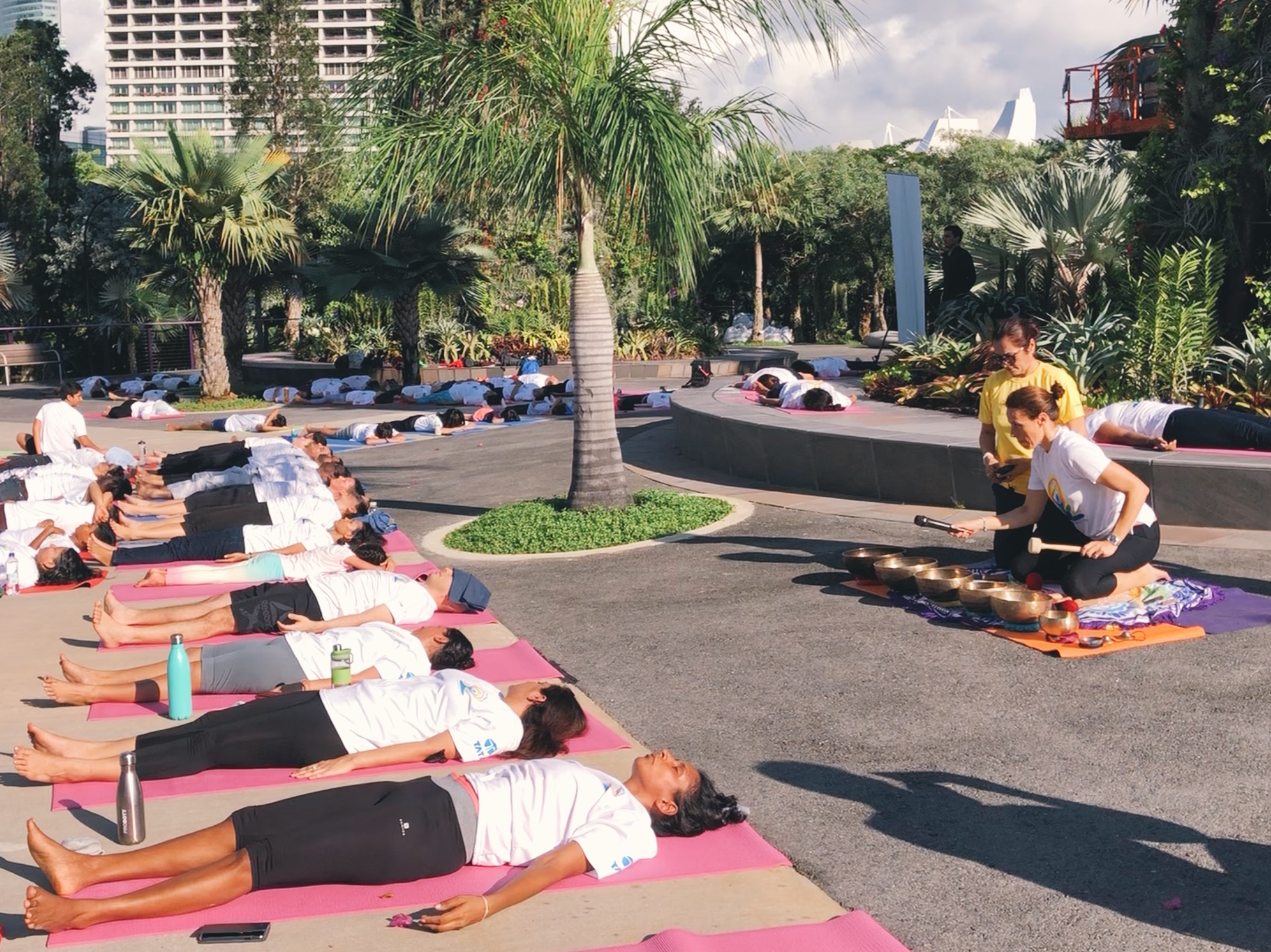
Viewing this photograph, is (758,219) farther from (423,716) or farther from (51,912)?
(51,912)

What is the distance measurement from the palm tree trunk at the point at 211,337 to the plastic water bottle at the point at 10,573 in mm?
17964

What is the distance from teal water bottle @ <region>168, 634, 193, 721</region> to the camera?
7.12 meters

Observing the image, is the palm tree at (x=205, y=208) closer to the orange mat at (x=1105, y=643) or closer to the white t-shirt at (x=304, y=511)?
the white t-shirt at (x=304, y=511)

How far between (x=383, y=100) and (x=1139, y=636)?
782cm

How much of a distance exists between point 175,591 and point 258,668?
366 cm

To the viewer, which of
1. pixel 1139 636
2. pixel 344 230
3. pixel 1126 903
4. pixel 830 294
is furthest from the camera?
pixel 830 294

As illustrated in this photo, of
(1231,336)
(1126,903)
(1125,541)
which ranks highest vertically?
(1231,336)

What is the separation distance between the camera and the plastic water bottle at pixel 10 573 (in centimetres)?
1041

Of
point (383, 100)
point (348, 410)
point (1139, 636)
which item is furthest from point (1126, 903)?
point (348, 410)

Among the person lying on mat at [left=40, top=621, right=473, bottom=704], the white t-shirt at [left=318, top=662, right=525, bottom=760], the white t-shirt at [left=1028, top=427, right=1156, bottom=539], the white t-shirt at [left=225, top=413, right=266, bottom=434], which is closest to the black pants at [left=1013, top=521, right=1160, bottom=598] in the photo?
the white t-shirt at [left=1028, top=427, right=1156, bottom=539]

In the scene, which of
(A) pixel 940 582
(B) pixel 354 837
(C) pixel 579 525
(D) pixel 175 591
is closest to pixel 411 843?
(B) pixel 354 837

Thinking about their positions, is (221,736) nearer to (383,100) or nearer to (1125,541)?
(1125,541)

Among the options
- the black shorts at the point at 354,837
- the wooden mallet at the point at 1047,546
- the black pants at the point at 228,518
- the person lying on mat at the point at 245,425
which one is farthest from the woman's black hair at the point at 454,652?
the person lying on mat at the point at 245,425

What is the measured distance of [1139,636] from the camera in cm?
790
